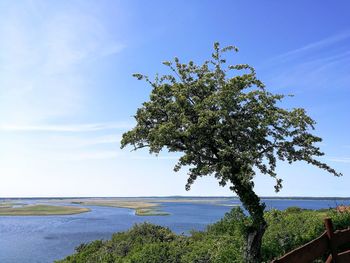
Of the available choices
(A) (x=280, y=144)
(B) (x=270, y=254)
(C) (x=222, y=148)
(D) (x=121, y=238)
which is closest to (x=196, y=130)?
(C) (x=222, y=148)

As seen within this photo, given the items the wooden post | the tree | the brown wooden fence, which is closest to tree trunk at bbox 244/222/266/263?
the tree

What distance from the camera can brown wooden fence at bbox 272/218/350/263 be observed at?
6653 millimetres

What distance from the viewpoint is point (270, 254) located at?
64.2 feet

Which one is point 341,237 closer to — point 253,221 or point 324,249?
point 324,249

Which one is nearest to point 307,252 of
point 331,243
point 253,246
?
point 331,243

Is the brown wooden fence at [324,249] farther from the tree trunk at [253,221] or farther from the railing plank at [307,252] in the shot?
the tree trunk at [253,221]

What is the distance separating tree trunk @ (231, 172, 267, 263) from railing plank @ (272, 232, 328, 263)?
10376 millimetres

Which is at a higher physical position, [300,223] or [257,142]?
[257,142]

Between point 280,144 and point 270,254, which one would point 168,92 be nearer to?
point 280,144

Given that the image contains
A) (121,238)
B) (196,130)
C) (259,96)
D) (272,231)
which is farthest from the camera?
(121,238)

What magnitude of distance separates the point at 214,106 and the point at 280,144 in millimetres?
4003

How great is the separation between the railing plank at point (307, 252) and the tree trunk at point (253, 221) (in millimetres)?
10376

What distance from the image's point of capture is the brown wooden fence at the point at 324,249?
262 inches

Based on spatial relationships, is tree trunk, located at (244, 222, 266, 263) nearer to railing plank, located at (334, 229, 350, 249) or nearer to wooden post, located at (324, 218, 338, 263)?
railing plank, located at (334, 229, 350, 249)
